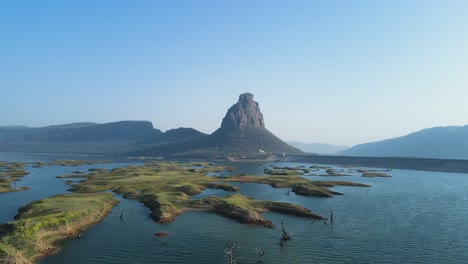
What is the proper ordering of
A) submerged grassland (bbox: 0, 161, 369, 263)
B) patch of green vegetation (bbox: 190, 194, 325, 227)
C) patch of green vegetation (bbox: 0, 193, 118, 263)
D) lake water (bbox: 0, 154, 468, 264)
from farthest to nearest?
patch of green vegetation (bbox: 190, 194, 325, 227), submerged grassland (bbox: 0, 161, 369, 263), lake water (bbox: 0, 154, 468, 264), patch of green vegetation (bbox: 0, 193, 118, 263)

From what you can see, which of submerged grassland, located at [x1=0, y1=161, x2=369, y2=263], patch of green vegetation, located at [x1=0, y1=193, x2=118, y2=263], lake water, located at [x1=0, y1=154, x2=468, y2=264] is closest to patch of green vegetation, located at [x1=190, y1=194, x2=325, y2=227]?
submerged grassland, located at [x1=0, y1=161, x2=369, y2=263]

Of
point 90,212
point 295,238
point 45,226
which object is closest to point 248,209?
point 295,238

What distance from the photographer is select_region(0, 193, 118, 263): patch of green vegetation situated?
146ft

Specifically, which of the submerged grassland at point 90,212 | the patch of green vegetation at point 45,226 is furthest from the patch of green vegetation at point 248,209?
the patch of green vegetation at point 45,226

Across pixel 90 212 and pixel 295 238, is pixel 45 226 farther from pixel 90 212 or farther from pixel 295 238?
pixel 295 238

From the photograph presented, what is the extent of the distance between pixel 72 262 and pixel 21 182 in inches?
3759

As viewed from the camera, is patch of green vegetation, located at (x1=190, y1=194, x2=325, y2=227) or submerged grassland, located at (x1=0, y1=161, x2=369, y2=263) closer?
submerged grassland, located at (x1=0, y1=161, x2=369, y2=263)

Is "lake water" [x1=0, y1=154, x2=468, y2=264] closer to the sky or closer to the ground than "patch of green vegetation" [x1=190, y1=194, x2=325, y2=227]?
closer to the ground

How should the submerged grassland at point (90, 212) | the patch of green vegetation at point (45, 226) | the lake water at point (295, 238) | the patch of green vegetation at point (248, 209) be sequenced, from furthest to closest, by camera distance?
the patch of green vegetation at point (248, 209)
the submerged grassland at point (90, 212)
the lake water at point (295, 238)
the patch of green vegetation at point (45, 226)

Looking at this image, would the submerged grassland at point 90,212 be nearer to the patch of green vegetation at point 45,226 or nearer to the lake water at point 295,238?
the patch of green vegetation at point 45,226

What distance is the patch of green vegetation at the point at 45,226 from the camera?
44.6 meters

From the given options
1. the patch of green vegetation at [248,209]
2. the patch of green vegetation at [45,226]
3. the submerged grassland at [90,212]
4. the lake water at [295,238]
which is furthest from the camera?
the patch of green vegetation at [248,209]

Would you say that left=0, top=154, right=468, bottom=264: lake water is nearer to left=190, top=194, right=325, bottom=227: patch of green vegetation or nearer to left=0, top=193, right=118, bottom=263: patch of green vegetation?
left=0, top=193, right=118, bottom=263: patch of green vegetation

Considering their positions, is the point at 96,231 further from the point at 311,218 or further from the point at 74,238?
the point at 311,218
